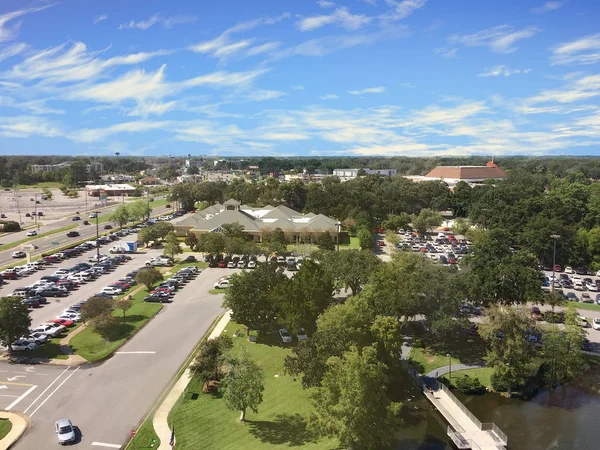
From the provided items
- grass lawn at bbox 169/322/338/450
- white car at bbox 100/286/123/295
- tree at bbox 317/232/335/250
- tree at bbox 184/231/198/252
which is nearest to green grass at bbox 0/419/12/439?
A: grass lawn at bbox 169/322/338/450

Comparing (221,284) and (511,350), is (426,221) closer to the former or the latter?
(221,284)

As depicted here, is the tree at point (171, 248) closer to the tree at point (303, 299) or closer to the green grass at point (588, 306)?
the tree at point (303, 299)

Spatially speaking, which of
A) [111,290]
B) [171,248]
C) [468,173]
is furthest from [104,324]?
[468,173]

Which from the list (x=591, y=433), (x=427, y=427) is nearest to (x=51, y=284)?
(x=427, y=427)

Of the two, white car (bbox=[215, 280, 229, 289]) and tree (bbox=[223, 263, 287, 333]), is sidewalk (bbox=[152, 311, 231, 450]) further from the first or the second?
white car (bbox=[215, 280, 229, 289])

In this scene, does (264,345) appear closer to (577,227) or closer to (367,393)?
(367,393)
